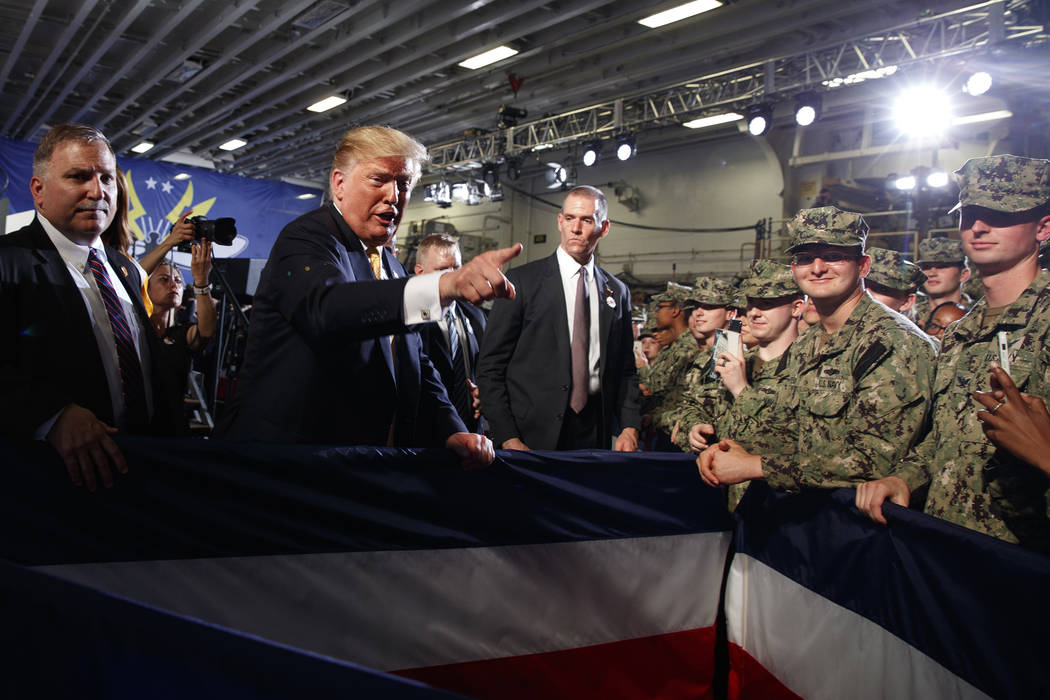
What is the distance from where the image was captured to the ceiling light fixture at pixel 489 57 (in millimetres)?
9094

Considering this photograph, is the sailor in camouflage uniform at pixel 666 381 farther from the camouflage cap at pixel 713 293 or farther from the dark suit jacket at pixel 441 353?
the dark suit jacket at pixel 441 353

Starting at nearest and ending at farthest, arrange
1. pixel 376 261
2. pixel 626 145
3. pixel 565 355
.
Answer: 1. pixel 376 261
2. pixel 565 355
3. pixel 626 145

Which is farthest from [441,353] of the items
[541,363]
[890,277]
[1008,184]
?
[890,277]

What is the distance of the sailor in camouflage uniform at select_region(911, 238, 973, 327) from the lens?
4.52m

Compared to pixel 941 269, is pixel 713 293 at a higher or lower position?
lower


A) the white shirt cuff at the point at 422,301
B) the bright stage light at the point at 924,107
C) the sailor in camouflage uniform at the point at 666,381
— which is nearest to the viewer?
the white shirt cuff at the point at 422,301

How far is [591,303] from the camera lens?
2889 mm

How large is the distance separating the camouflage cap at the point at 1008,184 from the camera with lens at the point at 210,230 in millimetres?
2655

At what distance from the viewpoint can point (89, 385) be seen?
1628mm

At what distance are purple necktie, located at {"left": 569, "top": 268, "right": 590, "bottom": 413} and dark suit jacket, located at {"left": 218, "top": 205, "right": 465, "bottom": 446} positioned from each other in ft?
3.62

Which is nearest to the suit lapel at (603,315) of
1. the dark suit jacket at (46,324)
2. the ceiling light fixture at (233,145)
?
the dark suit jacket at (46,324)

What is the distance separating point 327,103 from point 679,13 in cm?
663

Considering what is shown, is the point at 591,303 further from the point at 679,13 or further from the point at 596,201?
the point at 679,13

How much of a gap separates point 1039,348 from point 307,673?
1853 mm
